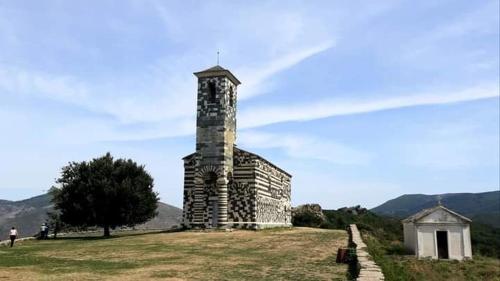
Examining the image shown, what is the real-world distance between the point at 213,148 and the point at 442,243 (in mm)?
17095

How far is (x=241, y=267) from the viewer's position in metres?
14.2

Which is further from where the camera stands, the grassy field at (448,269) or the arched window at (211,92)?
the arched window at (211,92)

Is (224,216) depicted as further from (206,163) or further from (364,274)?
(364,274)

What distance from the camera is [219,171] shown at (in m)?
34.0

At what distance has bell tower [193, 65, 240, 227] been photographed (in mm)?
34125

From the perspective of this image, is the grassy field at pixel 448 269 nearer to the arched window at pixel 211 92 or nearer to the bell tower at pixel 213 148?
the bell tower at pixel 213 148

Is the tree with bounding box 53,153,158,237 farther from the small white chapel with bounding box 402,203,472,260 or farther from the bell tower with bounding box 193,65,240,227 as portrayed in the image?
the small white chapel with bounding box 402,203,472,260

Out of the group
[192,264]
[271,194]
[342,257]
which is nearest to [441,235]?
[271,194]

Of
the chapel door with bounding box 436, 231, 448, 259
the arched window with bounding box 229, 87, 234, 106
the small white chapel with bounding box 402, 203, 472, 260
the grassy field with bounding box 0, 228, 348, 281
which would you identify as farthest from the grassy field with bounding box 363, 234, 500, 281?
the arched window with bounding box 229, 87, 234, 106

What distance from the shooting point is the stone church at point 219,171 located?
3422 centimetres

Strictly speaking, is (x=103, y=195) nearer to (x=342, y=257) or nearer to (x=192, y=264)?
(x=192, y=264)

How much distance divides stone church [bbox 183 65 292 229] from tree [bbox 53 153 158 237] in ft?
12.3

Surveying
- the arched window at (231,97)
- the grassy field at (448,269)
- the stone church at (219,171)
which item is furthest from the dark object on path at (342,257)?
the arched window at (231,97)

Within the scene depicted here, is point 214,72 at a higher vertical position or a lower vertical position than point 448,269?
higher
